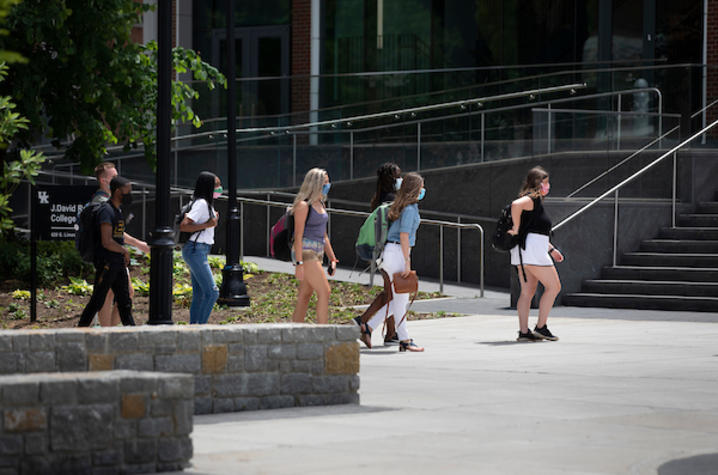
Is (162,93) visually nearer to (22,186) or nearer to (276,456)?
(276,456)

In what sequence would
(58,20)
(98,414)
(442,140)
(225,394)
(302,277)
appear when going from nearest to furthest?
(98,414), (225,394), (302,277), (58,20), (442,140)

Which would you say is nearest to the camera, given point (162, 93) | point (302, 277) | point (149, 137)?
point (162, 93)

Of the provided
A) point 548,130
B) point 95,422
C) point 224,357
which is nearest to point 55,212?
point 224,357

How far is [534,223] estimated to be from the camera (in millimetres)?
13703

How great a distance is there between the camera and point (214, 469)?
6.34 metres

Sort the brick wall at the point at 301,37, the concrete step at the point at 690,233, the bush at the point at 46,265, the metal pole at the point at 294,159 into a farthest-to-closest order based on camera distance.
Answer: the brick wall at the point at 301,37 < the metal pole at the point at 294,159 < the concrete step at the point at 690,233 < the bush at the point at 46,265

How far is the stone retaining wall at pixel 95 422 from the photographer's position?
5.90 metres

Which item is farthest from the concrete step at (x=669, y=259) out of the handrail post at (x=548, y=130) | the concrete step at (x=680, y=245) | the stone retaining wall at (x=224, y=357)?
the stone retaining wall at (x=224, y=357)

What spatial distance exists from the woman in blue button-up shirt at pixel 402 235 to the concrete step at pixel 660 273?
7.32 m

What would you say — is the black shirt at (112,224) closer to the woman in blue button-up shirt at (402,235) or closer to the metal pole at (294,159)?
the woman in blue button-up shirt at (402,235)

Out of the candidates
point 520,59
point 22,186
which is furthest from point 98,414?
point 520,59

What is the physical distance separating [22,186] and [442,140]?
33.8 feet

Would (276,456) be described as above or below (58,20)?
below

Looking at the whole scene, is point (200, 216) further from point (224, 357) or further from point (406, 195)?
point (224, 357)
